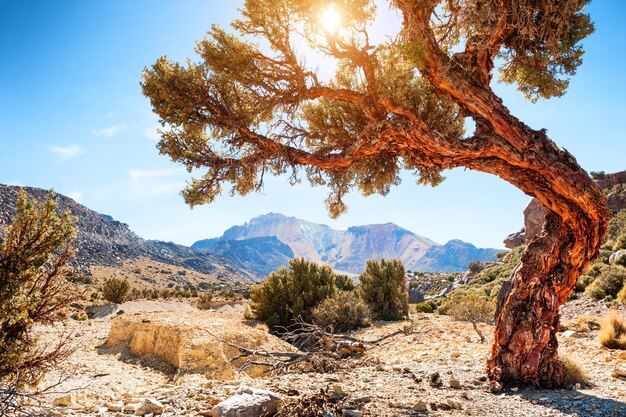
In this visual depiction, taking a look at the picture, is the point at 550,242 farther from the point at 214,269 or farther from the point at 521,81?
the point at 214,269

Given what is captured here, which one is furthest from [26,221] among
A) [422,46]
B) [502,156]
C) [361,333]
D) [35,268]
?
[361,333]

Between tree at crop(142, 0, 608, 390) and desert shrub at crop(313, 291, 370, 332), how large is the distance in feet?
21.2

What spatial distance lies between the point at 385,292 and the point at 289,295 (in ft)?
14.5

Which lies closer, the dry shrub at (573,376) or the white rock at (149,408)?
the white rock at (149,408)

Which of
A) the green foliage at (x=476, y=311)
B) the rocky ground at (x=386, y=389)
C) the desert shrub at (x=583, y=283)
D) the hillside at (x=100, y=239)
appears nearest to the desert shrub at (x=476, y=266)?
the desert shrub at (x=583, y=283)

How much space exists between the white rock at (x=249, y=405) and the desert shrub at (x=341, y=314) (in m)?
8.99

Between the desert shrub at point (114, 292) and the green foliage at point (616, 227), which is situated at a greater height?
the green foliage at point (616, 227)

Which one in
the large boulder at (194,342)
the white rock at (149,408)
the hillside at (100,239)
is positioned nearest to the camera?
the white rock at (149,408)

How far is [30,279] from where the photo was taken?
383cm

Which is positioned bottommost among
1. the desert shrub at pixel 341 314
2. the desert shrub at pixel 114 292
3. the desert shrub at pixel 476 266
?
the desert shrub at pixel 114 292

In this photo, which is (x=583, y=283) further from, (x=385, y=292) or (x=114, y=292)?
(x=114, y=292)

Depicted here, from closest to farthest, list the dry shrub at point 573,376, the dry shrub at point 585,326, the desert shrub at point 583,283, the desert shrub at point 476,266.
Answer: the dry shrub at point 573,376
the dry shrub at point 585,326
the desert shrub at point 583,283
the desert shrub at point 476,266

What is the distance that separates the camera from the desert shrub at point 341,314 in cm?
1293

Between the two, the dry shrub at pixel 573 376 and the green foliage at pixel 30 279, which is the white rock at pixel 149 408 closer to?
the green foliage at pixel 30 279
